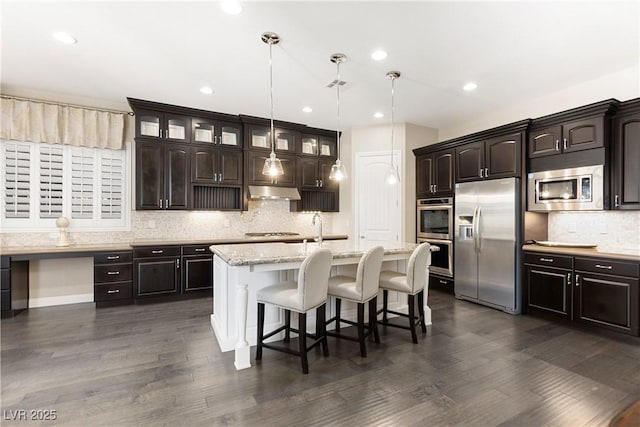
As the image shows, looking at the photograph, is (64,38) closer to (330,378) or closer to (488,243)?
(330,378)

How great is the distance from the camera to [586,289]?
131 inches

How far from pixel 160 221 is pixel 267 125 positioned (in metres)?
2.36

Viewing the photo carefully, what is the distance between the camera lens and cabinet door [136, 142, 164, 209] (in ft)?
14.6

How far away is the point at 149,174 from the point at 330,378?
385 centimetres

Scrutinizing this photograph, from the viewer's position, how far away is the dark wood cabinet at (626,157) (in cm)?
315

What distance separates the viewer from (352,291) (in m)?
2.73

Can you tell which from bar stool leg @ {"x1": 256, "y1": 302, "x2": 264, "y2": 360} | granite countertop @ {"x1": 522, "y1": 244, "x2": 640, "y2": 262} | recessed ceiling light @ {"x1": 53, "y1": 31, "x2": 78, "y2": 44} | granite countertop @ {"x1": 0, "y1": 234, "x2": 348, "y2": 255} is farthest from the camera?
granite countertop @ {"x1": 0, "y1": 234, "x2": 348, "y2": 255}

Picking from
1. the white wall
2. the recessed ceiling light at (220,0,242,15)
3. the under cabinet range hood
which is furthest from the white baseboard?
the white wall

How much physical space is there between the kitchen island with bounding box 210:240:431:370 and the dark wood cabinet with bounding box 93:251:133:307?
1.68 meters

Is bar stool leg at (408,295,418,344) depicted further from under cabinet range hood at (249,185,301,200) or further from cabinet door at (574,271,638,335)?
under cabinet range hood at (249,185,301,200)

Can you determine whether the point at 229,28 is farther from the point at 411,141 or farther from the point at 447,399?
the point at 411,141

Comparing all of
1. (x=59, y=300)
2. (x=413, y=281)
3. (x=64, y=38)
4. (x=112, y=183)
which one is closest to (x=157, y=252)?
(x=112, y=183)

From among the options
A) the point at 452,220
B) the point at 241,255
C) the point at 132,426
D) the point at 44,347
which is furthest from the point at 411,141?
the point at 44,347

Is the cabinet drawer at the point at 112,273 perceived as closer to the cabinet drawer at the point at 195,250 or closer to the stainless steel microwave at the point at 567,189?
the cabinet drawer at the point at 195,250
